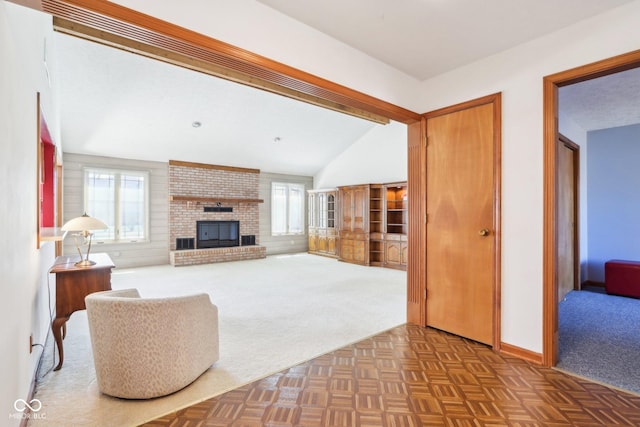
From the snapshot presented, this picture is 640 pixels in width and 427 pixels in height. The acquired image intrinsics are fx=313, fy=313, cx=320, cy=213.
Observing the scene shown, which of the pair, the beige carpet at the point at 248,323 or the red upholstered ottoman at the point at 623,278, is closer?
the beige carpet at the point at 248,323

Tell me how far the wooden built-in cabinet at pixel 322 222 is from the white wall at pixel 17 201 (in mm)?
7000

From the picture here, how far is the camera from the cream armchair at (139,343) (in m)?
2.04

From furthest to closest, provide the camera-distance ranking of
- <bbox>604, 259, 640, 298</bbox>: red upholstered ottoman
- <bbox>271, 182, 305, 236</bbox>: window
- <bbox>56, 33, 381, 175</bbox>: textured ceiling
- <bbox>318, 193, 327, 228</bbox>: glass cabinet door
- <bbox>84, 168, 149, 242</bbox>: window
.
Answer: <bbox>271, 182, 305, 236</bbox>: window → <bbox>318, 193, 327, 228</bbox>: glass cabinet door → <bbox>84, 168, 149, 242</bbox>: window → <bbox>56, 33, 381, 175</bbox>: textured ceiling → <bbox>604, 259, 640, 298</bbox>: red upholstered ottoman

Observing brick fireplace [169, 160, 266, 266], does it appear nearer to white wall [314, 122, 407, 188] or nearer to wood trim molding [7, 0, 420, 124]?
white wall [314, 122, 407, 188]

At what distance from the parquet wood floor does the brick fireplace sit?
5.85m

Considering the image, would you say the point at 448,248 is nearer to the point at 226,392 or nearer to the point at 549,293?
the point at 549,293

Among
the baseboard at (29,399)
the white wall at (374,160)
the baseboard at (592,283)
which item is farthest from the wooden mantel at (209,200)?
the baseboard at (592,283)

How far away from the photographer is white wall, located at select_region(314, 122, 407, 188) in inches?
297

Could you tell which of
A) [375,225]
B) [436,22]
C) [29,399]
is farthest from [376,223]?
[29,399]

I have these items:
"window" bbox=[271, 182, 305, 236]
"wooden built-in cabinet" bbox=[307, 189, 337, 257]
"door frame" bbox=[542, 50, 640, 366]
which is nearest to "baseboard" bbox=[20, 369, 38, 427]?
"door frame" bbox=[542, 50, 640, 366]

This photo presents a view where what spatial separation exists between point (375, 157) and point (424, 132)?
4782 millimetres

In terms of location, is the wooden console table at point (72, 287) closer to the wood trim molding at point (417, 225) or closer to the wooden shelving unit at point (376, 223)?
the wood trim molding at point (417, 225)

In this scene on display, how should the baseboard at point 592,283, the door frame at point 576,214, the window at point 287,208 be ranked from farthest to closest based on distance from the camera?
the window at point 287,208
the baseboard at point 592,283
the door frame at point 576,214

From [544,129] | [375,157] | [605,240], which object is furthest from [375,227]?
[544,129]
